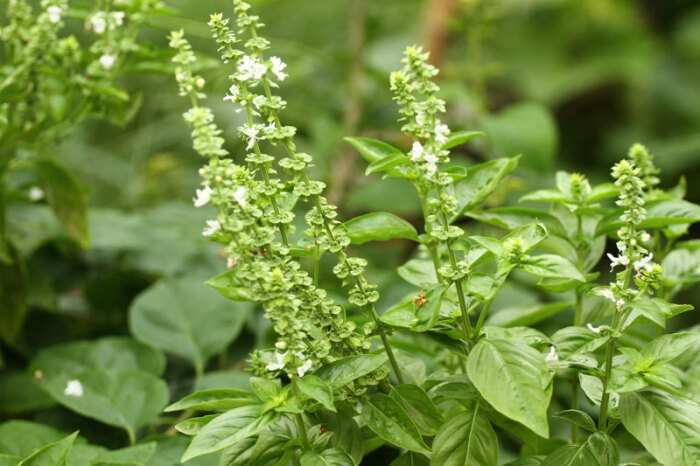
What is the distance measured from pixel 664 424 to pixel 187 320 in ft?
2.11

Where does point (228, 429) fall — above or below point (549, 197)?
below

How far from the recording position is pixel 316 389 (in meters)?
0.49

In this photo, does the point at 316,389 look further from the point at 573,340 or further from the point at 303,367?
the point at 573,340

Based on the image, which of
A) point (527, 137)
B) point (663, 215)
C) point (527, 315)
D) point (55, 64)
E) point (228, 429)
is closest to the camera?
point (228, 429)

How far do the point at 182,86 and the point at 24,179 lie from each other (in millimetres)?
924

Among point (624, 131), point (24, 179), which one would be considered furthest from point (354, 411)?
point (624, 131)

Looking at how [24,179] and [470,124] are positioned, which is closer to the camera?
[24,179]

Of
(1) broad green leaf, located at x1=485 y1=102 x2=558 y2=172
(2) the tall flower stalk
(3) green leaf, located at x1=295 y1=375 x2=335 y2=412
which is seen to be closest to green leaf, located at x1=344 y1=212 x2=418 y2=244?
(2) the tall flower stalk

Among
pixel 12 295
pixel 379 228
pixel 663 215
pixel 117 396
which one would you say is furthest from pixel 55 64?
pixel 663 215

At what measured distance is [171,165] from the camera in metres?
1.70

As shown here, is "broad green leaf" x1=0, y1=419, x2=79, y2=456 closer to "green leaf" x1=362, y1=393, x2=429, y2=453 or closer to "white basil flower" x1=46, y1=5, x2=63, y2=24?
"green leaf" x1=362, y1=393, x2=429, y2=453

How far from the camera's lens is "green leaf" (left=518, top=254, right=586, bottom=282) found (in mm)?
527

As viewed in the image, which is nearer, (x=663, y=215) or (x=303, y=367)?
(x=303, y=367)

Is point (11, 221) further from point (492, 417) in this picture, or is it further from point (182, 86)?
point (492, 417)
